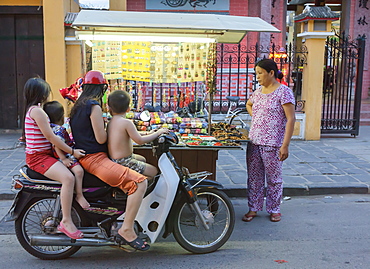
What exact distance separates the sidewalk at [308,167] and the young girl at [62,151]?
230 centimetres

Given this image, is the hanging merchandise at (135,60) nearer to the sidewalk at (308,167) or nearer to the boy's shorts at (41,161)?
the sidewalk at (308,167)

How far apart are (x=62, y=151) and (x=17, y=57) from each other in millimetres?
7090

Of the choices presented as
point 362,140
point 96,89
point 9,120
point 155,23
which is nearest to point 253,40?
point 362,140

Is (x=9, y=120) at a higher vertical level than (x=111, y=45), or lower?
lower

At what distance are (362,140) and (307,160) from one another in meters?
2.76

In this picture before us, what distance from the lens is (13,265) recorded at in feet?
12.1

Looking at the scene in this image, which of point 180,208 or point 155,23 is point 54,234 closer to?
point 180,208

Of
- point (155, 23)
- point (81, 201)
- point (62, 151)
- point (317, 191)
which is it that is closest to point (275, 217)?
point (317, 191)

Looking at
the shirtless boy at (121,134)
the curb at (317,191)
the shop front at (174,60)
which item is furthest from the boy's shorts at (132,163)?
the curb at (317,191)

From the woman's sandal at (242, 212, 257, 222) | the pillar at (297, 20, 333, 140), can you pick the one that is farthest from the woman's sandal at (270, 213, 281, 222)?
the pillar at (297, 20, 333, 140)

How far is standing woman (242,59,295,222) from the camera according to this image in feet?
14.9

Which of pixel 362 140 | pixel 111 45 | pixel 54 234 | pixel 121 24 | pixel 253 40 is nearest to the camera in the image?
pixel 54 234

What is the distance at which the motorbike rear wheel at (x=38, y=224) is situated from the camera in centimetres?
369

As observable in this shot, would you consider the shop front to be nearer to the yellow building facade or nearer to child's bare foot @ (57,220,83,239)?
child's bare foot @ (57,220,83,239)
